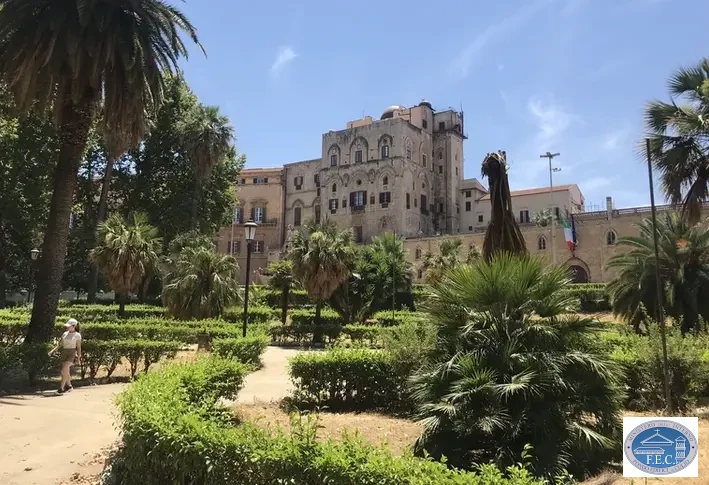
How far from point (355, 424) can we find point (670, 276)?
14.4 metres

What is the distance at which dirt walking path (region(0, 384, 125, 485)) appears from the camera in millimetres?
6164

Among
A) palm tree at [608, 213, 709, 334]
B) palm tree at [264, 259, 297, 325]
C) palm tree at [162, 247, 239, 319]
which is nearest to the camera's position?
palm tree at [608, 213, 709, 334]

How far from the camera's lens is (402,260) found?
127 ft

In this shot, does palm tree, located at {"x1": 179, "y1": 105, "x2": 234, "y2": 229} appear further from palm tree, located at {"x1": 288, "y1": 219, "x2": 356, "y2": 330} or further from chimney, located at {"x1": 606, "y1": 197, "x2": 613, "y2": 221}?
chimney, located at {"x1": 606, "y1": 197, "x2": 613, "y2": 221}

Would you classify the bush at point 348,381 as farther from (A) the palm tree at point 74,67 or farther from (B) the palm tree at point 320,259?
(B) the palm tree at point 320,259

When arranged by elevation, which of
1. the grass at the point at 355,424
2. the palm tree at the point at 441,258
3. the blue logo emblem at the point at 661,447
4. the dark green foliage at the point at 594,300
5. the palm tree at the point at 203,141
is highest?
the palm tree at the point at 203,141

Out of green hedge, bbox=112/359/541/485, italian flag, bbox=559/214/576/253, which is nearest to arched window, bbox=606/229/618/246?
italian flag, bbox=559/214/576/253

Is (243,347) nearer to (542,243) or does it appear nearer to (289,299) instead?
(289,299)

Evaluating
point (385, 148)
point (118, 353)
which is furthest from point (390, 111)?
point (118, 353)

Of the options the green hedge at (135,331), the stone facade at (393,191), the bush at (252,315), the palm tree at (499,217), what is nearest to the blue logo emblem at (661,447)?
the palm tree at (499,217)

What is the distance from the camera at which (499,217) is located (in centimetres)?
925

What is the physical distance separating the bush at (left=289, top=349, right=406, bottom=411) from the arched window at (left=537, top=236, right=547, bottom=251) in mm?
43045

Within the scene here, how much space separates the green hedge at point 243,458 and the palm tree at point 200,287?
18.7 m

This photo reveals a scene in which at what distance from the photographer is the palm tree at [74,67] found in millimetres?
13211
